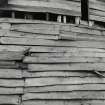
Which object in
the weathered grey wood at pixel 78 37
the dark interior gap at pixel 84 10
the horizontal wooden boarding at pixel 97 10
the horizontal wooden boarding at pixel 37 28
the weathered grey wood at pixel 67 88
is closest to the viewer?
the weathered grey wood at pixel 67 88

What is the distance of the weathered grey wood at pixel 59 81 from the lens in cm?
299

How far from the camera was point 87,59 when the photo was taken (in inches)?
129

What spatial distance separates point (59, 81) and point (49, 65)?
37cm

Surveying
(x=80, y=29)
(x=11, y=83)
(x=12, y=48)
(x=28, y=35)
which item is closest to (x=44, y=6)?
(x=28, y=35)

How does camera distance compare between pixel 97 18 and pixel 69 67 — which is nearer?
pixel 69 67

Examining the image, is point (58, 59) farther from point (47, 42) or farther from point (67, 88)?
point (67, 88)

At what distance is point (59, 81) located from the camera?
3094 mm

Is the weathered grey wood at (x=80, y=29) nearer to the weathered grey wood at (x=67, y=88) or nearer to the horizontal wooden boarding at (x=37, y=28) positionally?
the horizontal wooden boarding at (x=37, y=28)

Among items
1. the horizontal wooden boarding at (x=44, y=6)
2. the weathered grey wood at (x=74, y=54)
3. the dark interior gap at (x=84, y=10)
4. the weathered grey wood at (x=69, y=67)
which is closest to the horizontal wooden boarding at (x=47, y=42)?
the weathered grey wood at (x=74, y=54)

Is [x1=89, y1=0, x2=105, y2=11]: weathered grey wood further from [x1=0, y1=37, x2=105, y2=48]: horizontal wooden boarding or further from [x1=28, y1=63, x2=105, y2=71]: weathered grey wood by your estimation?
[x1=28, y1=63, x2=105, y2=71]: weathered grey wood

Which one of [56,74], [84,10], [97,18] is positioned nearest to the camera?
[56,74]

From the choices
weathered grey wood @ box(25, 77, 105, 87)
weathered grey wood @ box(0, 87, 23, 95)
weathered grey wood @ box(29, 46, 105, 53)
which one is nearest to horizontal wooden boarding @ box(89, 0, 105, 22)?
weathered grey wood @ box(29, 46, 105, 53)

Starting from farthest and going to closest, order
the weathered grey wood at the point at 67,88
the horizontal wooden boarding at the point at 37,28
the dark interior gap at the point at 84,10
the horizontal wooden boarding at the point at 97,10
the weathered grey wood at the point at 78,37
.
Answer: the dark interior gap at the point at 84,10 → the horizontal wooden boarding at the point at 97,10 → the weathered grey wood at the point at 78,37 → the horizontal wooden boarding at the point at 37,28 → the weathered grey wood at the point at 67,88

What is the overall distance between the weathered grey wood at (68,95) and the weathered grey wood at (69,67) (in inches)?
18.6
